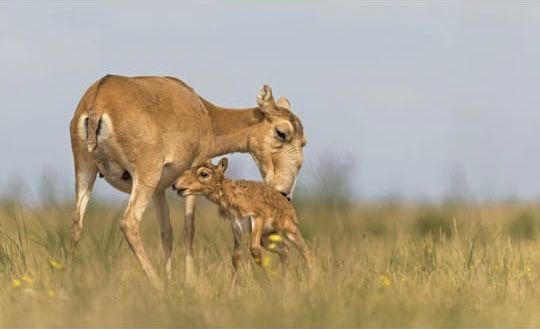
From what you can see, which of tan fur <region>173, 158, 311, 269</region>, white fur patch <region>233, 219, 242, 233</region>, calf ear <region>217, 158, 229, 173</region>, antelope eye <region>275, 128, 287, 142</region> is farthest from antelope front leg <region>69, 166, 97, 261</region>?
antelope eye <region>275, 128, 287, 142</region>

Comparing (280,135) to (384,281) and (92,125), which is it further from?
(384,281)

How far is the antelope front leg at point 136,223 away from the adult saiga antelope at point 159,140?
10mm

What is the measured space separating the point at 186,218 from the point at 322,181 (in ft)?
6.90

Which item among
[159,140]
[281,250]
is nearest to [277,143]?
[281,250]

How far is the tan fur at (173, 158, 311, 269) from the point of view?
1074cm

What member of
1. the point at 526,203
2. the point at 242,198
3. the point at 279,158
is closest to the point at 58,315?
the point at 242,198

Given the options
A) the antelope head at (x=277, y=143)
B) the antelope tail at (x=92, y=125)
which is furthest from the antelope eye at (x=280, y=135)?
the antelope tail at (x=92, y=125)

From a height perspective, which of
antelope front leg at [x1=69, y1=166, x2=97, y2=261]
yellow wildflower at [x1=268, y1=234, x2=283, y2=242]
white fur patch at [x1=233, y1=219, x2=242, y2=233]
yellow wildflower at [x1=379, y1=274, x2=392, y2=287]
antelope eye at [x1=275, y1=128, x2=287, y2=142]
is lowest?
yellow wildflower at [x1=379, y1=274, x2=392, y2=287]

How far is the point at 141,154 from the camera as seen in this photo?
10.7 meters

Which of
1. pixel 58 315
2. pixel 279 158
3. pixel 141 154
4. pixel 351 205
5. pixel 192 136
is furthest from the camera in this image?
pixel 351 205

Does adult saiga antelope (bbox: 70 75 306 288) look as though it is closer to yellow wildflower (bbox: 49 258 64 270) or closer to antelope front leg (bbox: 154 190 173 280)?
antelope front leg (bbox: 154 190 173 280)

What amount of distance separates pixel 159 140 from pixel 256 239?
1.56 meters

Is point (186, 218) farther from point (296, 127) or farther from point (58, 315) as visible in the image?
point (58, 315)

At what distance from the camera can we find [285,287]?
923cm
